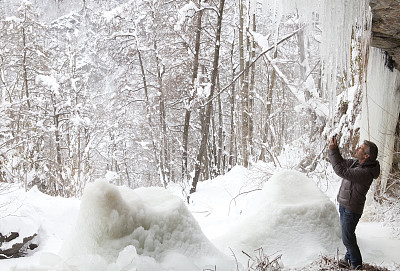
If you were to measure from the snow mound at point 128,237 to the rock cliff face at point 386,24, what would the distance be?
8.10 ft

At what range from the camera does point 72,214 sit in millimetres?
5730

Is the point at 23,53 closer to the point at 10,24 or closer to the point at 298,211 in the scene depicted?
the point at 10,24

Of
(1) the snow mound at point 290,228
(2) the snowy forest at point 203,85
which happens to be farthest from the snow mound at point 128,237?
(2) the snowy forest at point 203,85

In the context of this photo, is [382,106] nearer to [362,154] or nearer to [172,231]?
[362,154]

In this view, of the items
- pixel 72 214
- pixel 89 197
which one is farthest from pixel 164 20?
pixel 89 197

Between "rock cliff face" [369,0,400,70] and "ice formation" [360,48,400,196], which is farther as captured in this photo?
"ice formation" [360,48,400,196]

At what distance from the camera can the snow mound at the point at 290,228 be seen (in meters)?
3.84

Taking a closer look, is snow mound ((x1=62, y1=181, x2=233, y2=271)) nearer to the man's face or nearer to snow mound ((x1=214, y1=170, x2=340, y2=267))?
snow mound ((x1=214, y1=170, x2=340, y2=267))

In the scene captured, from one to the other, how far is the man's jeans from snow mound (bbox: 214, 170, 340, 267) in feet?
1.29

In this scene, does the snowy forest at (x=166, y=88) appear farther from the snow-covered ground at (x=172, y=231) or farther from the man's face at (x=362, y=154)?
the man's face at (x=362, y=154)

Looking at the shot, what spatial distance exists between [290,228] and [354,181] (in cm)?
106

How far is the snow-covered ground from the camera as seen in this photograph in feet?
8.98

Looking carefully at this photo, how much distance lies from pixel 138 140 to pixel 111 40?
15.4ft

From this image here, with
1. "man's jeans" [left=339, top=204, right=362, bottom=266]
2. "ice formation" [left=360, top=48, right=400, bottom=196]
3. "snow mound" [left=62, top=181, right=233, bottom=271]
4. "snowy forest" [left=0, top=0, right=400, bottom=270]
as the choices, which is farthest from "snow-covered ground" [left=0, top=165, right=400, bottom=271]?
"ice formation" [left=360, top=48, right=400, bottom=196]
